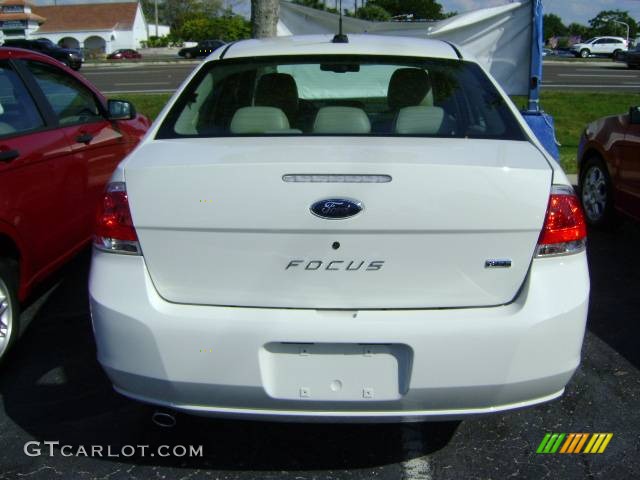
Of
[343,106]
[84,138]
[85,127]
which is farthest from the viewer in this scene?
[85,127]

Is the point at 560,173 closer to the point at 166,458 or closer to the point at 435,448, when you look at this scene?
the point at 435,448

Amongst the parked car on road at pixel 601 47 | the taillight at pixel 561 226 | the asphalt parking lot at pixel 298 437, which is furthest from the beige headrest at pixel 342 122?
the parked car on road at pixel 601 47

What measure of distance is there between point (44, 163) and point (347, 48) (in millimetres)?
1821

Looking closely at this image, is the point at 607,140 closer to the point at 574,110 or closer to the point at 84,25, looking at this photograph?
the point at 574,110

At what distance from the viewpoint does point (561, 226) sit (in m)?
2.39

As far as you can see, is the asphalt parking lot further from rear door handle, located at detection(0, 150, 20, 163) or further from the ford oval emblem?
rear door handle, located at detection(0, 150, 20, 163)

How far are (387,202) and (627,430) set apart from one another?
64.5 inches

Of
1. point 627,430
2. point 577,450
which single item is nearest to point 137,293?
point 577,450

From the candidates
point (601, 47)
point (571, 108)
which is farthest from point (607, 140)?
point (601, 47)

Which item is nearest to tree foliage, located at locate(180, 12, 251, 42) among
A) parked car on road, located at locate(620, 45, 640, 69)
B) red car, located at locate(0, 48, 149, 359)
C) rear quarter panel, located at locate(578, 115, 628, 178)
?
parked car on road, located at locate(620, 45, 640, 69)

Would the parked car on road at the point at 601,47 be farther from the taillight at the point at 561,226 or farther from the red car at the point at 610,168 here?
the taillight at the point at 561,226

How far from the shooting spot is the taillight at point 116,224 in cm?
241

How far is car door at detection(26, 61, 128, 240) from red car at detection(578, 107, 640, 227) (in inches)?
152

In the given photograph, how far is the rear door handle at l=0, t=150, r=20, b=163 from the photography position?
348 centimetres
